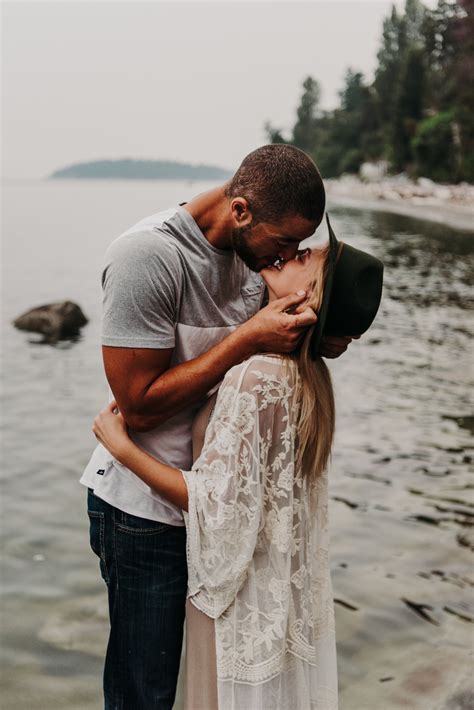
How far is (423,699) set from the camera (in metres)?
4.14

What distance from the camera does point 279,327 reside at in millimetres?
2318

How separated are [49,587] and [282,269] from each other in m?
3.93

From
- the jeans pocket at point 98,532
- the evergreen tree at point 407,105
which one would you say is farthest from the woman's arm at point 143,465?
the evergreen tree at point 407,105

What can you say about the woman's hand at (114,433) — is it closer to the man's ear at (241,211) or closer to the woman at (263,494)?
the woman at (263,494)

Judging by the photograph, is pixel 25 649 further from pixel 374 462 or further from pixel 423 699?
pixel 374 462

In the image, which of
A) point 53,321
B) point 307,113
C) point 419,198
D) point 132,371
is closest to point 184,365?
point 132,371

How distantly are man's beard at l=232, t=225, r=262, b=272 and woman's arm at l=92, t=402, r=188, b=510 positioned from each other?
2.09 feet

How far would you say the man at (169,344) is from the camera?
234 centimetres

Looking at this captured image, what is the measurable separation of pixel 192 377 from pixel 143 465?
0.31 m

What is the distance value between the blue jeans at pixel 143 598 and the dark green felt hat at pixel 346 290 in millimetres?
780

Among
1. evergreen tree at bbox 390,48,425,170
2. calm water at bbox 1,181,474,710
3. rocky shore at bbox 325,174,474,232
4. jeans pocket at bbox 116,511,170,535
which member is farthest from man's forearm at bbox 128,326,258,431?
evergreen tree at bbox 390,48,425,170

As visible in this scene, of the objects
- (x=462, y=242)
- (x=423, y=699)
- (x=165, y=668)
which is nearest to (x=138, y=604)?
(x=165, y=668)

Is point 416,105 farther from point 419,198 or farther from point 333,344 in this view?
point 333,344

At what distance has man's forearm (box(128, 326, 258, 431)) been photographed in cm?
239
